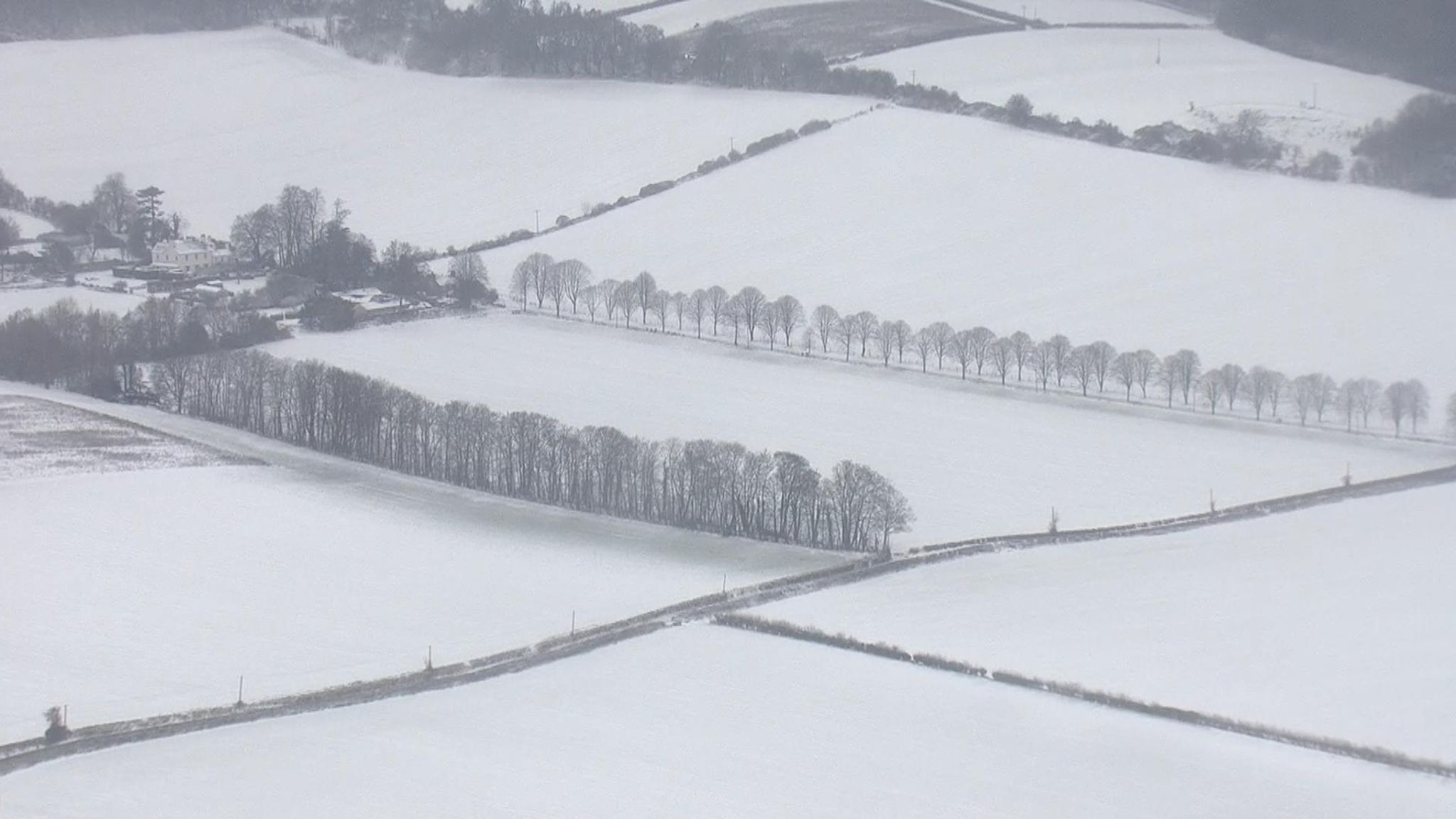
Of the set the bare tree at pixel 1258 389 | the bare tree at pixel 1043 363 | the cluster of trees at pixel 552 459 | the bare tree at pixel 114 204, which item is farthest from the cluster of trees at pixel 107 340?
the bare tree at pixel 1258 389

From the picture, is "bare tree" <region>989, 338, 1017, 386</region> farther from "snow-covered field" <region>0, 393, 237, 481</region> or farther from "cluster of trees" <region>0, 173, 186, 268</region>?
"cluster of trees" <region>0, 173, 186, 268</region>

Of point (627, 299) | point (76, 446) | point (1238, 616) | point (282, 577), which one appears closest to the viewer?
point (1238, 616)

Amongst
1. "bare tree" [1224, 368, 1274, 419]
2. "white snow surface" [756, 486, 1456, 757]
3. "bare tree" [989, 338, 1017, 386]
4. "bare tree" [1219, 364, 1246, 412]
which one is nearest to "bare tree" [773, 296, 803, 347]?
"bare tree" [989, 338, 1017, 386]

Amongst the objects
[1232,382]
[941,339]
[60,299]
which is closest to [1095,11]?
[941,339]

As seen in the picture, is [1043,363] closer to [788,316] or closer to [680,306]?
[788,316]

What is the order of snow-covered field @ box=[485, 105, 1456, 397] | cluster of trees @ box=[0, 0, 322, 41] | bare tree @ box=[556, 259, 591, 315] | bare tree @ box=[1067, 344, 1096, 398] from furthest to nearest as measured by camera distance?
cluster of trees @ box=[0, 0, 322, 41] → bare tree @ box=[556, 259, 591, 315] → snow-covered field @ box=[485, 105, 1456, 397] → bare tree @ box=[1067, 344, 1096, 398]

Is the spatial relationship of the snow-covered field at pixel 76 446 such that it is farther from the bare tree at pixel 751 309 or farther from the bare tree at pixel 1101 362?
the bare tree at pixel 1101 362

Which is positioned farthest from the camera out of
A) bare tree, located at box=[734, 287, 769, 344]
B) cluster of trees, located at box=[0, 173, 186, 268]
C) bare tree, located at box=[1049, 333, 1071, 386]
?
cluster of trees, located at box=[0, 173, 186, 268]
